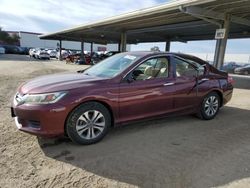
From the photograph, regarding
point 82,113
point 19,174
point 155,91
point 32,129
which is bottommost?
point 19,174

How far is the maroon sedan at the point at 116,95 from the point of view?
3.67 m

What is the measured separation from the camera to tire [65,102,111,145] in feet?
12.5

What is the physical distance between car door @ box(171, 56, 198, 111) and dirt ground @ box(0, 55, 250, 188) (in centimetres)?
50

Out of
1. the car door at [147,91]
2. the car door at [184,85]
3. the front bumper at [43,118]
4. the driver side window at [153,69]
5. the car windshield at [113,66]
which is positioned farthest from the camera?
the car door at [184,85]

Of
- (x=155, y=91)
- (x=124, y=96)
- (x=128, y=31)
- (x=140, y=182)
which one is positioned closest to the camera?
(x=140, y=182)

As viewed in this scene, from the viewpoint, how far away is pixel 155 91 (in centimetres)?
457

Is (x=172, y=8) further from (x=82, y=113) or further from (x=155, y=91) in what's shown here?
(x=82, y=113)

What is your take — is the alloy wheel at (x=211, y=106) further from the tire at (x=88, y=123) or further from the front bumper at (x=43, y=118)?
the front bumper at (x=43, y=118)

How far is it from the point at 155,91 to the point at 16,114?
243 cm

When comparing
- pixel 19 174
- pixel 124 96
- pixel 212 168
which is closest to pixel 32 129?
pixel 19 174

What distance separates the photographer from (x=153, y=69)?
4.81 meters

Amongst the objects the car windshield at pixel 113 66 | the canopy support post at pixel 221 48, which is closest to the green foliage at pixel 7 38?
the canopy support post at pixel 221 48

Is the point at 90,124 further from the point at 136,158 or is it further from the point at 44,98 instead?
the point at 136,158

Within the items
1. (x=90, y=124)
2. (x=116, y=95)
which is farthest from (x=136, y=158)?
(x=116, y=95)
